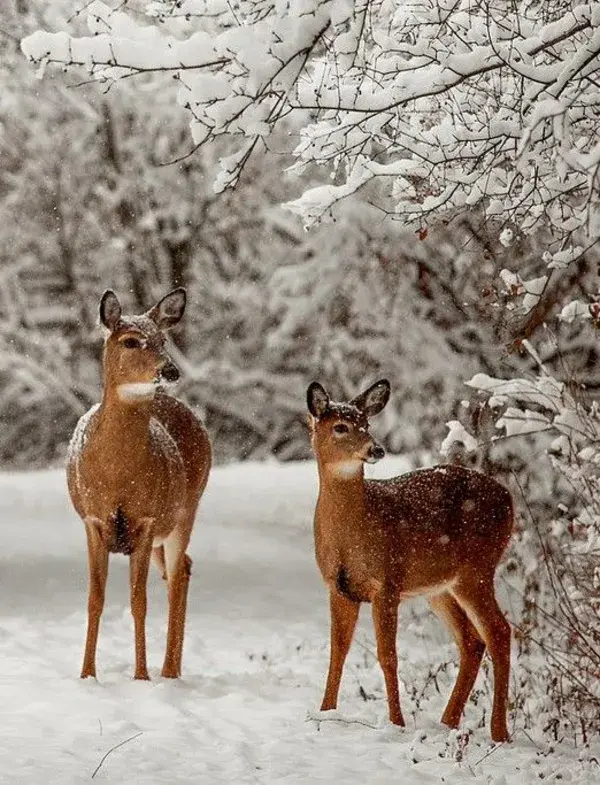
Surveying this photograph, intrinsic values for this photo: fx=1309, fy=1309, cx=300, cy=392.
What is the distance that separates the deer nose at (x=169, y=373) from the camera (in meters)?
7.35

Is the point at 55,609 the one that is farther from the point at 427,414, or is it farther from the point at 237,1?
the point at 237,1

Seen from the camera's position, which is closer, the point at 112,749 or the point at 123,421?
the point at 112,749

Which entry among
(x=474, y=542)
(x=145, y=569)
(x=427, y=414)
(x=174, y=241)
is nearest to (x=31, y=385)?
(x=174, y=241)

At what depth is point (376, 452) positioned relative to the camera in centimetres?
678

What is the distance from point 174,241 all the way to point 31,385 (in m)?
2.98

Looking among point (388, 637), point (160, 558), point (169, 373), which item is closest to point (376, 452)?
point (388, 637)

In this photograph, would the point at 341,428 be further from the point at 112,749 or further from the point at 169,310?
the point at 112,749

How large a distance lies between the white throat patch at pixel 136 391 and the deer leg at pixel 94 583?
766 millimetres

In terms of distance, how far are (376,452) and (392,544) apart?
0.51 m

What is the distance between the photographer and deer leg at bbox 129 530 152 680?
Result: 25.5ft

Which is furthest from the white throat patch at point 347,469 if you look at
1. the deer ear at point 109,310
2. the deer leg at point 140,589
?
the deer ear at point 109,310

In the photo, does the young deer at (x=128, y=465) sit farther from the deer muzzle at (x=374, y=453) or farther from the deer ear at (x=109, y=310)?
the deer muzzle at (x=374, y=453)

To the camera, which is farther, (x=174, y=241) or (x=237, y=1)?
(x=174, y=241)

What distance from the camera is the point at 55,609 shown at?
36.5 feet
